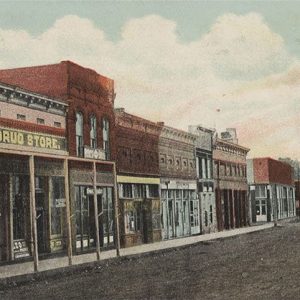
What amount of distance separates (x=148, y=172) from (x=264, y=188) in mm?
38116

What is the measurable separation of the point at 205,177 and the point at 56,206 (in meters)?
23.2

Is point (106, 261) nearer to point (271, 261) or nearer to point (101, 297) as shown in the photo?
point (271, 261)

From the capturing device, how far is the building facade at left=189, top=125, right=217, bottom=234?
47.3 m

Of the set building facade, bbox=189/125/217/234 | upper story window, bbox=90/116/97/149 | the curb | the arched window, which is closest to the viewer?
the curb

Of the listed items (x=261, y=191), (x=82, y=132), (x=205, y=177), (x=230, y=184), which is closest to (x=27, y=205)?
(x=82, y=132)

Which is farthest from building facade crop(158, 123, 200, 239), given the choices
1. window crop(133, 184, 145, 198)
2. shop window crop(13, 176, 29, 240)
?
shop window crop(13, 176, 29, 240)

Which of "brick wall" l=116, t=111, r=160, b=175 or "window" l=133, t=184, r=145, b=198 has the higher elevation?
"brick wall" l=116, t=111, r=160, b=175

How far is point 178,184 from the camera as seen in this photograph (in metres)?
42.4

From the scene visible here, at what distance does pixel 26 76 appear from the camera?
29453 mm

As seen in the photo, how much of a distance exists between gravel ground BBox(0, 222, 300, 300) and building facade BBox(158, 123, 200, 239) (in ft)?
48.9

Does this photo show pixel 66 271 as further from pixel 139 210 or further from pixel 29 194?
pixel 139 210

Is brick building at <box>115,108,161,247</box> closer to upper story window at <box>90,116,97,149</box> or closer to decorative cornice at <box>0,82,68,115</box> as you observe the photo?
upper story window at <box>90,116,97,149</box>

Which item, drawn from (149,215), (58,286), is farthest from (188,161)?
(58,286)

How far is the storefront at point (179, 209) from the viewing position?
39.8 metres
